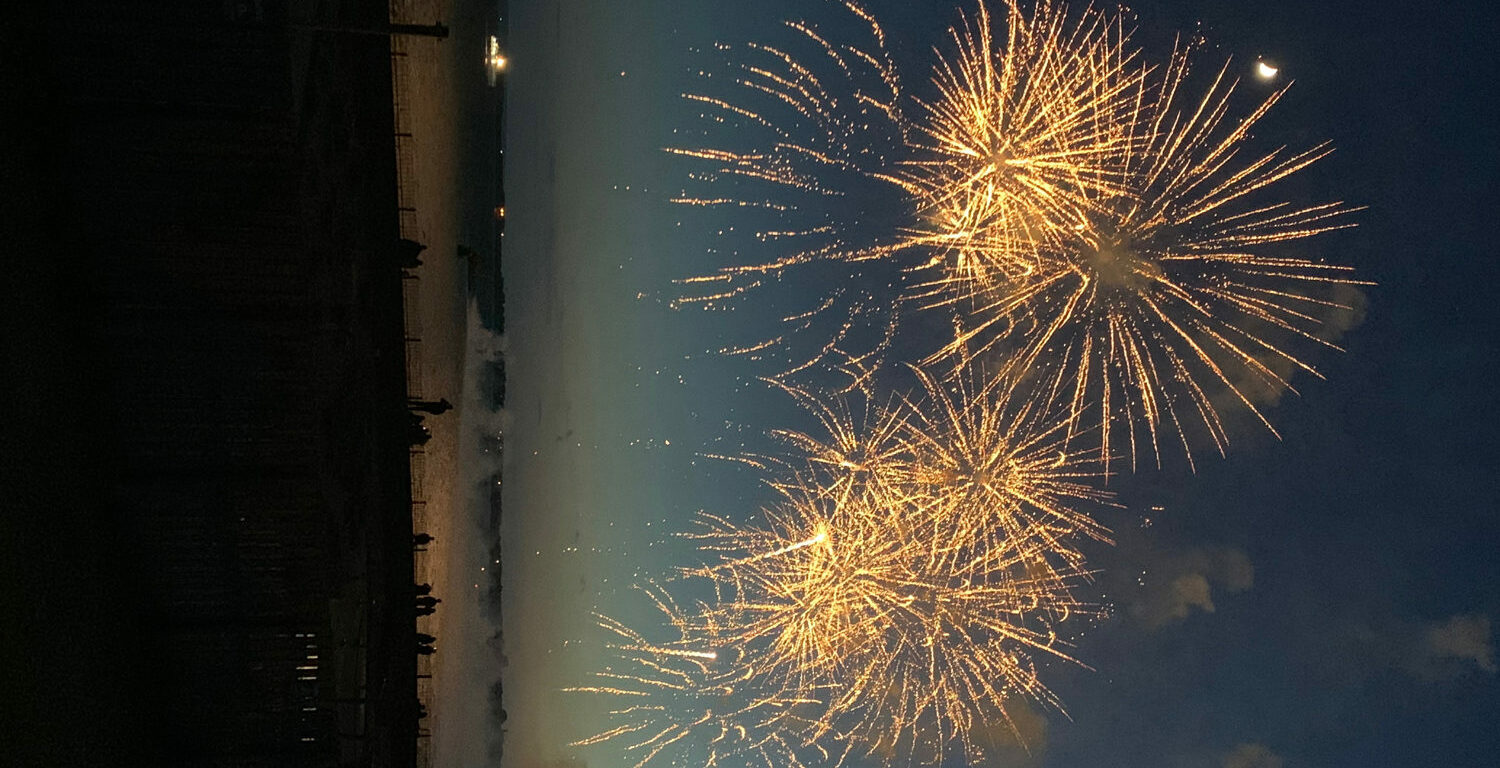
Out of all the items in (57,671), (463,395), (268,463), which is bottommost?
(57,671)

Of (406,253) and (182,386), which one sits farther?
(406,253)

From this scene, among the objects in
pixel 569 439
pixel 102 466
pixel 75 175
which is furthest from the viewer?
pixel 569 439

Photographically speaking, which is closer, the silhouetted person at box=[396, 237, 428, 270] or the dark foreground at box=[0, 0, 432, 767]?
the dark foreground at box=[0, 0, 432, 767]

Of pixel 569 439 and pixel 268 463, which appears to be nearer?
pixel 268 463

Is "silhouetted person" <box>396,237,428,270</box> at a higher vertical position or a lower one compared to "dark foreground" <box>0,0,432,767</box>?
higher

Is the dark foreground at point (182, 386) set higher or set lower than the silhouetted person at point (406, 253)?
lower

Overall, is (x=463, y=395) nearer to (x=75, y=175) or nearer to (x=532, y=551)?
(x=532, y=551)

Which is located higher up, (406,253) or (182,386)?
(406,253)

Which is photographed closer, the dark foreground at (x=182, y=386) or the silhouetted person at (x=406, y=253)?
the dark foreground at (x=182, y=386)

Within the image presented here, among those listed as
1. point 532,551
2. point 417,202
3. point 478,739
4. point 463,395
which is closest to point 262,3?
point 417,202

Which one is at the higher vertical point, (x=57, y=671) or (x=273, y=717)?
(x=57, y=671)

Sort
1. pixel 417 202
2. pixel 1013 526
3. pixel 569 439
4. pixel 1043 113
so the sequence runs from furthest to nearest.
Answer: pixel 569 439
pixel 417 202
pixel 1013 526
pixel 1043 113
